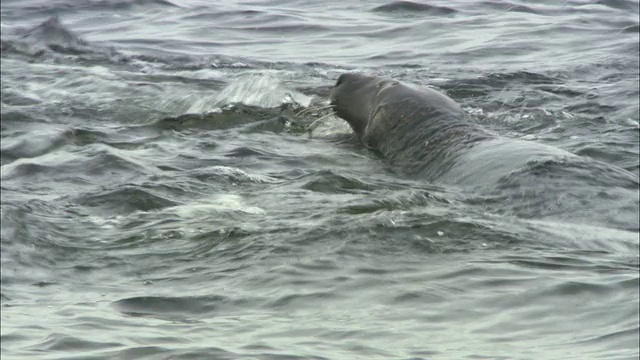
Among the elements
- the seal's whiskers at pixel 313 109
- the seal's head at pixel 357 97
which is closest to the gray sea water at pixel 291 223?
the seal's whiskers at pixel 313 109

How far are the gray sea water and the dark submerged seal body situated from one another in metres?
0.03

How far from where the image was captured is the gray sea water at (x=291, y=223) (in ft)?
14.3

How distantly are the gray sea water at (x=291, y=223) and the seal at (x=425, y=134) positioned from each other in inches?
6.7

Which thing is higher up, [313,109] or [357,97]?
[357,97]

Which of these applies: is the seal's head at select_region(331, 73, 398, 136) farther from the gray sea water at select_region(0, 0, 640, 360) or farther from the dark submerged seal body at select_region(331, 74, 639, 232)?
the gray sea water at select_region(0, 0, 640, 360)

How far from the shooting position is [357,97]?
8203 mm

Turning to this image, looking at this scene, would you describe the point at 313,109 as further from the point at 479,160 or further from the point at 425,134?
the point at 479,160

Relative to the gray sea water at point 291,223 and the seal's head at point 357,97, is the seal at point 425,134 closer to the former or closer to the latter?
the seal's head at point 357,97

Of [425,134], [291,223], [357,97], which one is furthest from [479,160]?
[357,97]

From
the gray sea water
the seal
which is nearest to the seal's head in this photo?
the seal

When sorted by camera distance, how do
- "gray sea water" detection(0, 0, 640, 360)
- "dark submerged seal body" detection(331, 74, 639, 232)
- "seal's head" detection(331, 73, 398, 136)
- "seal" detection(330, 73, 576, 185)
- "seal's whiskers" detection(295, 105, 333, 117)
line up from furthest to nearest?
"seal's whiskers" detection(295, 105, 333, 117) → "seal's head" detection(331, 73, 398, 136) → "seal" detection(330, 73, 576, 185) → "dark submerged seal body" detection(331, 74, 639, 232) → "gray sea water" detection(0, 0, 640, 360)

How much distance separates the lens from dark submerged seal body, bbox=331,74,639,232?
236 inches

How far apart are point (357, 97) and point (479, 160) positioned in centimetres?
162

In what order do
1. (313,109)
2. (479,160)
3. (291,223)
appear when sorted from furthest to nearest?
(313,109)
(479,160)
(291,223)
